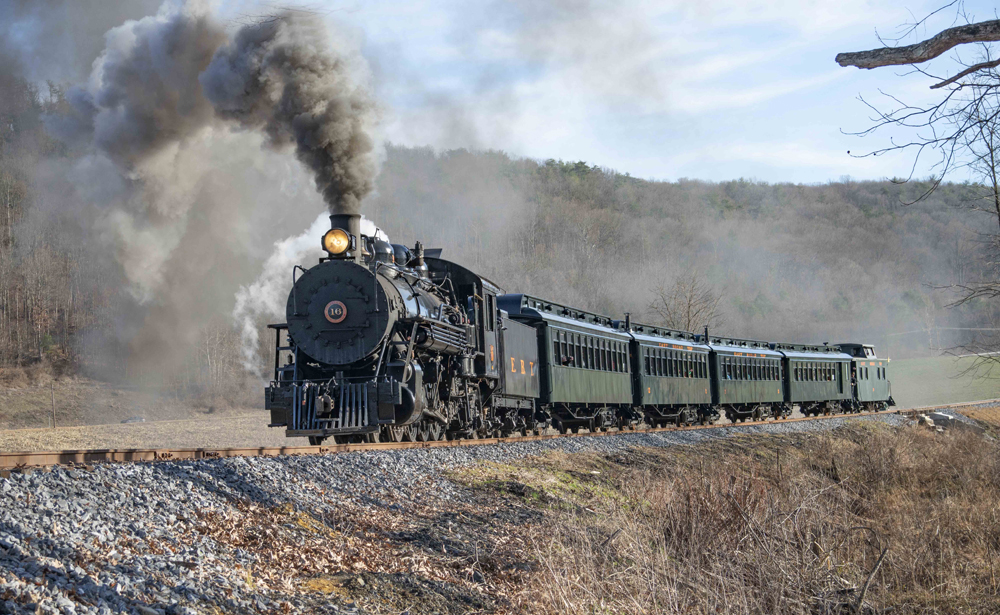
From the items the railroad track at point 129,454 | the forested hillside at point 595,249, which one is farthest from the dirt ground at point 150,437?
the forested hillside at point 595,249

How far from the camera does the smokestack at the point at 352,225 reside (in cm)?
1223

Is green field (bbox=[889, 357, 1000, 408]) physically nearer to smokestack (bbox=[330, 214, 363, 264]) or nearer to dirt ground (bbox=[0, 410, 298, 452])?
dirt ground (bbox=[0, 410, 298, 452])

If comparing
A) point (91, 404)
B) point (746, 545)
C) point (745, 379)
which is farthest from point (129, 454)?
point (91, 404)

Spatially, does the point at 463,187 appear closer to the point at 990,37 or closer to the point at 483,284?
the point at 483,284

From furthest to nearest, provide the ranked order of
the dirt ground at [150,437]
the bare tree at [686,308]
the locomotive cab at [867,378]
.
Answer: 1. the bare tree at [686,308]
2. the locomotive cab at [867,378]
3. the dirt ground at [150,437]

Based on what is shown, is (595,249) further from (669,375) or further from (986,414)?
(669,375)

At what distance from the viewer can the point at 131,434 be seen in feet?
71.1

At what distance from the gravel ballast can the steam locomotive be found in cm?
258

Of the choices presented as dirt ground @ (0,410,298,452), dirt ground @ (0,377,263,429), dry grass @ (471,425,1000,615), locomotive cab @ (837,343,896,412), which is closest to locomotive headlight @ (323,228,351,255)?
dry grass @ (471,425,1000,615)

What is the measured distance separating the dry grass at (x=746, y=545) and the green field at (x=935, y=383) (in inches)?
2071

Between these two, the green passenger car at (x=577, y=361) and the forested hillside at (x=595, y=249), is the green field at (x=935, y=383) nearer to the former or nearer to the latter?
the forested hillside at (x=595, y=249)

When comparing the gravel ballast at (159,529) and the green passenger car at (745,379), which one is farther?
the green passenger car at (745,379)

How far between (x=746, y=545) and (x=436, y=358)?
6.50 metres

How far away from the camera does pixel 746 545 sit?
7.48 meters
